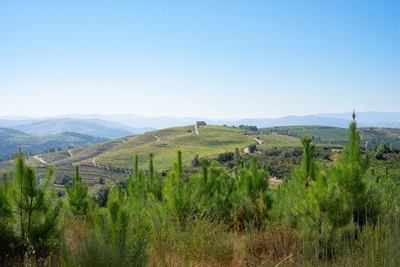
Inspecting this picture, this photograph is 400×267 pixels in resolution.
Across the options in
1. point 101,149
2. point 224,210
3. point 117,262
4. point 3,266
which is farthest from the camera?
point 101,149

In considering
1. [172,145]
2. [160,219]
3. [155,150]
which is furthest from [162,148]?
[160,219]

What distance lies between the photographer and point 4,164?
114750 millimetres

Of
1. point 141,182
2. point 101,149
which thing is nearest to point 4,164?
point 101,149

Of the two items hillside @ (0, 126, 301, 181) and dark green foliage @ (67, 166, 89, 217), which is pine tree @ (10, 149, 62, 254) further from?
hillside @ (0, 126, 301, 181)

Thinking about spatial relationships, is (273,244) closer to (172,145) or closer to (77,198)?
(77,198)

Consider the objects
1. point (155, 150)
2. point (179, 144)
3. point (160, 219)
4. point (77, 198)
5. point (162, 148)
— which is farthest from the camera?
point (179, 144)

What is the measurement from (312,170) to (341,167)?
1413mm

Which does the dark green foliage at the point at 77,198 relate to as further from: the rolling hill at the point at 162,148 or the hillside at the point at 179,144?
the hillside at the point at 179,144

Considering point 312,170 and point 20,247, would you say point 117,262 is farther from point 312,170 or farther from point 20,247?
point 312,170

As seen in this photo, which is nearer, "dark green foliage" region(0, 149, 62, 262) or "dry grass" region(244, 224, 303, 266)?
"dark green foliage" region(0, 149, 62, 262)

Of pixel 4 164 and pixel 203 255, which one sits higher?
pixel 203 255

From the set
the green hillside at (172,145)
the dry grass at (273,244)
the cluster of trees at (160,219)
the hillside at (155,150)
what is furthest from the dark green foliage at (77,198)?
the green hillside at (172,145)

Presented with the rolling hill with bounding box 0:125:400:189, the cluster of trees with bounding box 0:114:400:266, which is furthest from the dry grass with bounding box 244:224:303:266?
the rolling hill with bounding box 0:125:400:189

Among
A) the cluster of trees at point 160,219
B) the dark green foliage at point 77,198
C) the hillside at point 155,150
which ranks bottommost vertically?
the hillside at point 155,150
